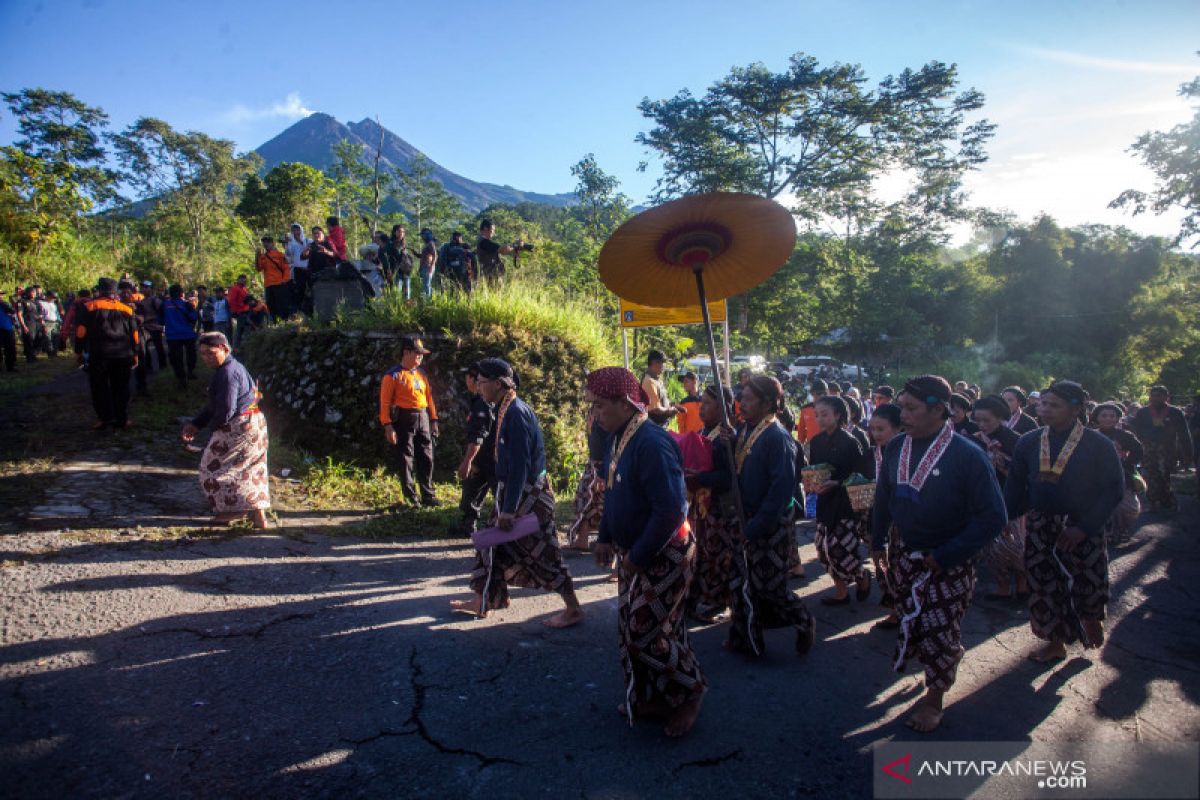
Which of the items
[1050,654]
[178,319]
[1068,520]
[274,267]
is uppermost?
[274,267]

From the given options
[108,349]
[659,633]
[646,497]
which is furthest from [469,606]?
[108,349]

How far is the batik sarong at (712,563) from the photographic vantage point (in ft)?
14.6

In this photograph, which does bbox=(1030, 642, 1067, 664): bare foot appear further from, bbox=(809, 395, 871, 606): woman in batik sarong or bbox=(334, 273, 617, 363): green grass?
bbox=(334, 273, 617, 363): green grass

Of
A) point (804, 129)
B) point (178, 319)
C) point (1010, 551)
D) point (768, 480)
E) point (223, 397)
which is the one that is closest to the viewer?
point (768, 480)

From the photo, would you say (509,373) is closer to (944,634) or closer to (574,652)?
(574,652)

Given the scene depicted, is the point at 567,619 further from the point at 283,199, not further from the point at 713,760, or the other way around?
the point at 283,199

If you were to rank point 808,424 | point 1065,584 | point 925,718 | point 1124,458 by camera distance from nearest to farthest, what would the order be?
point 925,718 < point 1065,584 < point 1124,458 < point 808,424

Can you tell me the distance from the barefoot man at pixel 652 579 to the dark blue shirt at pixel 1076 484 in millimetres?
2867

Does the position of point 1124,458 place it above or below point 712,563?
above

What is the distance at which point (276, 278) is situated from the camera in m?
11.3

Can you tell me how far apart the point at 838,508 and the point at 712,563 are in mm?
1389

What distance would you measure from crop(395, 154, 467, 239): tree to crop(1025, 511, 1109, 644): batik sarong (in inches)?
1485

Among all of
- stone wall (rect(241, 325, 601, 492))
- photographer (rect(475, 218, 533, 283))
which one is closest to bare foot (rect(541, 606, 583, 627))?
stone wall (rect(241, 325, 601, 492))

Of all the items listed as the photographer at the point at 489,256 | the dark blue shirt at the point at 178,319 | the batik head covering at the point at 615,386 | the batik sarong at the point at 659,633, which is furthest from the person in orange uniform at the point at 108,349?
the batik sarong at the point at 659,633
